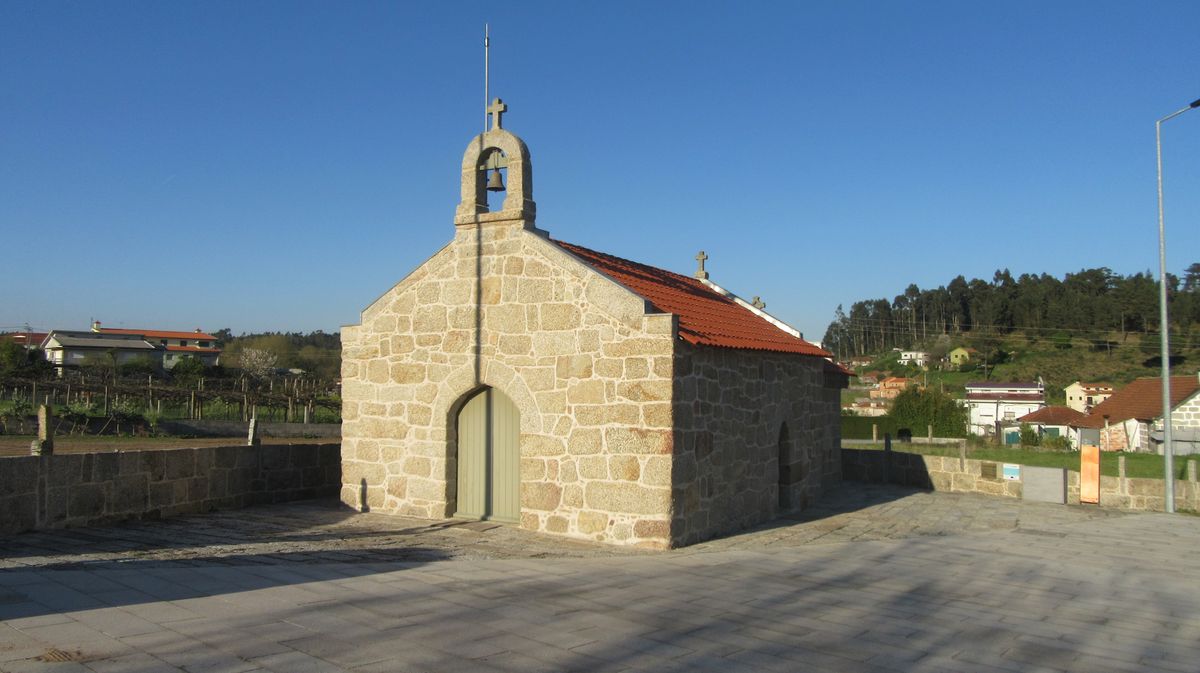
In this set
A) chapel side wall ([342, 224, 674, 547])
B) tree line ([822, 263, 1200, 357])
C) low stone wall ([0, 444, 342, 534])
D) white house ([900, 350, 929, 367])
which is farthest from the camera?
white house ([900, 350, 929, 367])

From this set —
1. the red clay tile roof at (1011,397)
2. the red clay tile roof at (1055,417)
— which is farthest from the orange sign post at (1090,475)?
the red clay tile roof at (1011,397)

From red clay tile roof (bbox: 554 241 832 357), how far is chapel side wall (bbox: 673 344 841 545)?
20cm

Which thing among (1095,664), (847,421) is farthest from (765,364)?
(847,421)

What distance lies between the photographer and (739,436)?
1205 centimetres

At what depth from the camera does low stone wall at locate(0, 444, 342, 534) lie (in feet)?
30.8

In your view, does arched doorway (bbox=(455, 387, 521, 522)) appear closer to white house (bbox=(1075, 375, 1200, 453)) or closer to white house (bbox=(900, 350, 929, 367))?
white house (bbox=(1075, 375, 1200, 453))

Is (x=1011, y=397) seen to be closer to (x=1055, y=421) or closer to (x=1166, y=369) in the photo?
(x=1055, y=421)

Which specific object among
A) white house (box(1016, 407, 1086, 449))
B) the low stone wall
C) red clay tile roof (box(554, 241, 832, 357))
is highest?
red clay tile roof (box(554, 241, 832, 357))

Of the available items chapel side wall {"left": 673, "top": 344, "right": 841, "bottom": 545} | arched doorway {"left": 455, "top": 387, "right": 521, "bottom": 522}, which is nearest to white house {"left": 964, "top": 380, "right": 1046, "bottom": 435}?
chapel side wall {"left": 673, "top": 344, "right": 841, "bottom": 545}

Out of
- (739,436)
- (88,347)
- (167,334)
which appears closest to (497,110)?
(739,436)

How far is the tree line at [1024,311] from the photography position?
9619cm

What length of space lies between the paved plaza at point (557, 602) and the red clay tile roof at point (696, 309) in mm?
2804

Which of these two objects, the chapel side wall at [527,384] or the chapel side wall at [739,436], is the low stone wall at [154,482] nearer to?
the chapel side wall at [527,384]

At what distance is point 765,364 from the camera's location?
517 inches
